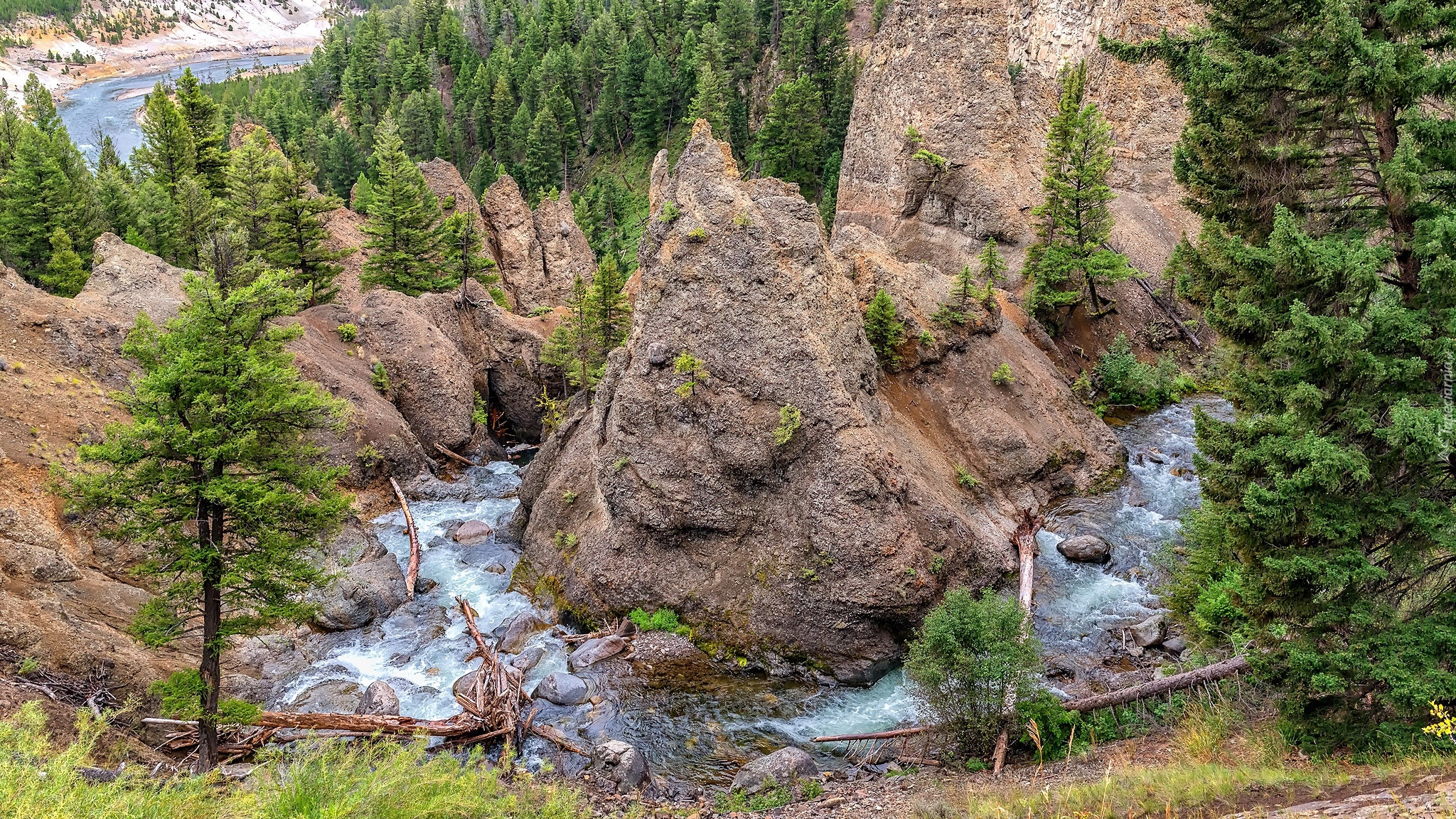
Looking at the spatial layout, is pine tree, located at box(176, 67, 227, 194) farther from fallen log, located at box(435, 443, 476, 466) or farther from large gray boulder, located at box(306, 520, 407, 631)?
large gray boulder, located at box(306, 520, 407, 631)

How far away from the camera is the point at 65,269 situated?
126 feet

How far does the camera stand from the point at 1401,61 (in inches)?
470

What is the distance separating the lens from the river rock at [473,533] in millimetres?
27922

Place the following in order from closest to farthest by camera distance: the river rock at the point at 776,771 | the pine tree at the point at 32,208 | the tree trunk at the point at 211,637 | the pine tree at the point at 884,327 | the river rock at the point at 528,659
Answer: the tree trunk at the point at 211,637
the river rock at the point at 776,771
the river rock at the point at 528,659
the pine tree at the point at 884,327
the pine tree at the point at 32,208

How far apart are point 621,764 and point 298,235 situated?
35.9 m

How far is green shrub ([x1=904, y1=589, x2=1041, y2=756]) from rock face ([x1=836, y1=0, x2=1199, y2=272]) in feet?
116

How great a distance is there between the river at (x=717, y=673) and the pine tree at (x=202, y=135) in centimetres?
3550

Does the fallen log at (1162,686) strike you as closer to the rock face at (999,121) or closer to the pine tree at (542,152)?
the rock face at (999,121)

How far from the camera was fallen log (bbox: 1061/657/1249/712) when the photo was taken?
15.8 m

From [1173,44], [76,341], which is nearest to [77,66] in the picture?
[76,341]

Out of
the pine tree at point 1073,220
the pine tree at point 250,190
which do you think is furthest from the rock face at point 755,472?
the pine tree at point 250,190

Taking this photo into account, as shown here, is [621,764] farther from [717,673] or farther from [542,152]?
[542,152]

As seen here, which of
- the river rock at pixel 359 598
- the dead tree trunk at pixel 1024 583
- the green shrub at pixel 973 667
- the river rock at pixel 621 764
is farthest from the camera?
the river rock at pixel 359 598

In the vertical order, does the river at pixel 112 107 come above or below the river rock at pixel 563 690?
above
